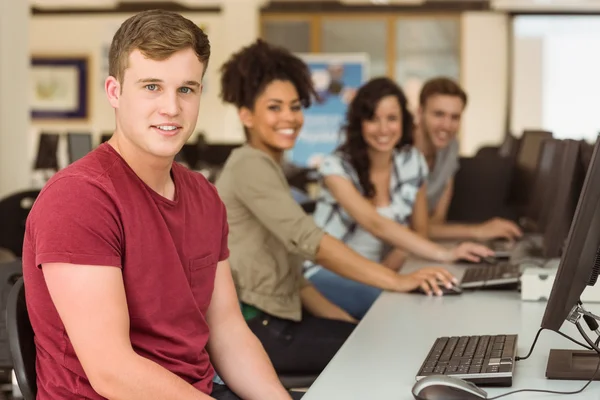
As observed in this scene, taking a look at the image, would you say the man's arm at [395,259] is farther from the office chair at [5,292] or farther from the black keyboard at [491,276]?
the office chair at [5,292]

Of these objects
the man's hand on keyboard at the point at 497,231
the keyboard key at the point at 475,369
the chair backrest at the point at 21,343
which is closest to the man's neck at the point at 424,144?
the man's hand on keyboard at the point at 497,231

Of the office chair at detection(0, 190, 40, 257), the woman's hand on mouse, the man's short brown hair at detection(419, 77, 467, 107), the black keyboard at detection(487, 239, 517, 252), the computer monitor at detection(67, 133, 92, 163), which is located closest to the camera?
the computer monitor at detection(67, 133, 92, 163)

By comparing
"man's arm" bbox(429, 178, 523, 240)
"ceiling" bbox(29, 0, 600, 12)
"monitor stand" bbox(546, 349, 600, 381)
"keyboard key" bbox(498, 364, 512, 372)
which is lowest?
"man's arm" bbox(429, 178, 523, 240)

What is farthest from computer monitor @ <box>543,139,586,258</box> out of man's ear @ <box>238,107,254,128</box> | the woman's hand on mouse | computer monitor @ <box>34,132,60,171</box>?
computer monitor @ <box>34,132,60,171</box>

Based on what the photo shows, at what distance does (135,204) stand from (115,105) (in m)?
0.19

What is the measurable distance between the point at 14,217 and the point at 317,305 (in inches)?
45.4

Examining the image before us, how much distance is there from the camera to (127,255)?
5.02 feet

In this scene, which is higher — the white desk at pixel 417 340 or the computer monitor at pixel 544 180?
the computer monitor at pixel 544 180

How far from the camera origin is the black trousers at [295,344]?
252cm

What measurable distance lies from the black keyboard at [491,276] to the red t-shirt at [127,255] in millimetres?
1030

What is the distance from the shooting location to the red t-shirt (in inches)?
57.3

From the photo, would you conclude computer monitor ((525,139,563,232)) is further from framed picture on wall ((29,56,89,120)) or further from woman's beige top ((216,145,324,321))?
framed picture on wall ((29,56,89,120))

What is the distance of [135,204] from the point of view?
156cm

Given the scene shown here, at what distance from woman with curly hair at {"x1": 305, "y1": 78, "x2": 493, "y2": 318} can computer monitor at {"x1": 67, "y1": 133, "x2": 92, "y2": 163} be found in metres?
0.88
